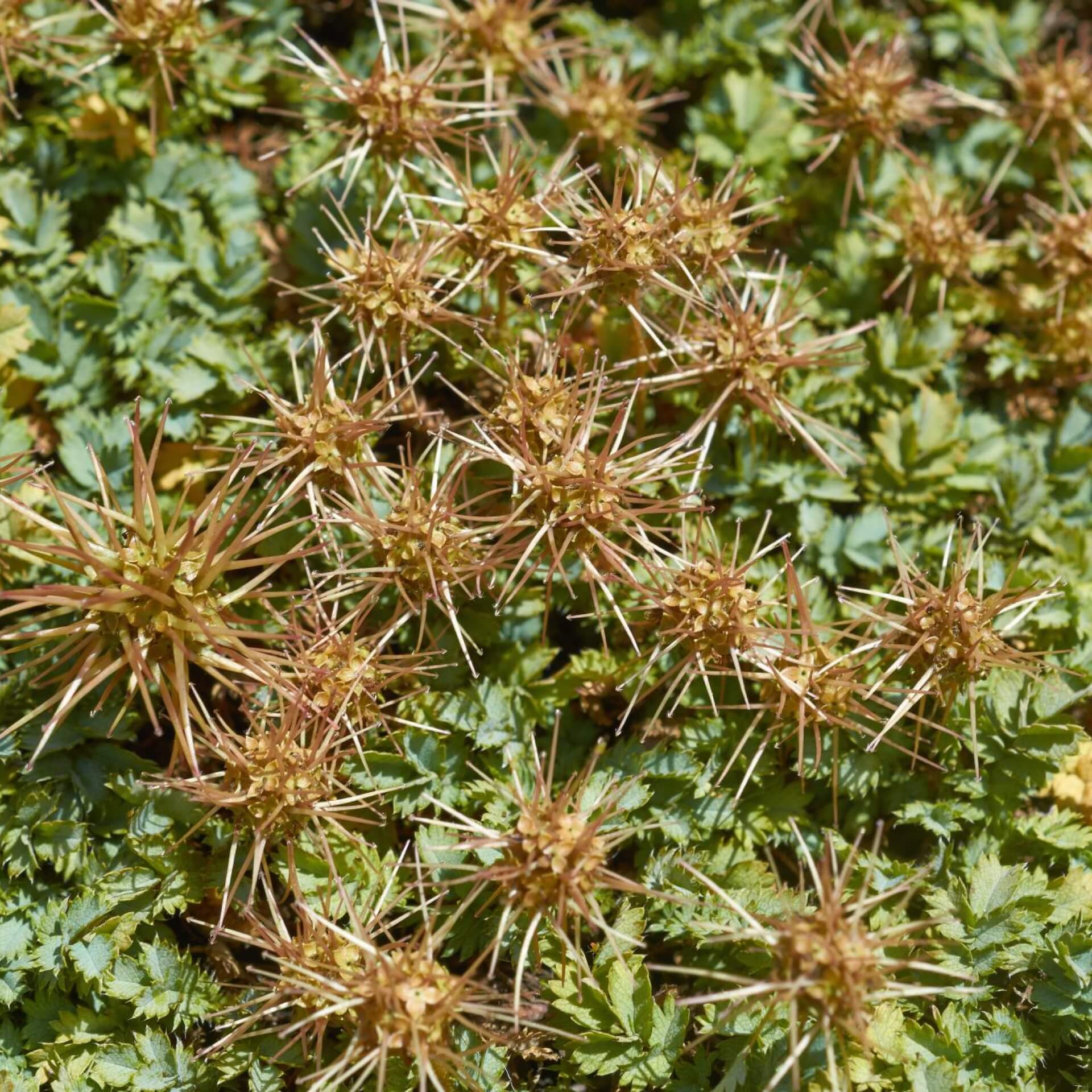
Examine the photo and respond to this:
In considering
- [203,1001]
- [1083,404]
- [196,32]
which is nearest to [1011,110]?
[1083,404]

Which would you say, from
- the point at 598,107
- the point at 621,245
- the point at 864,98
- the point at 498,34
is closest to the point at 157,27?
the point at 498,34

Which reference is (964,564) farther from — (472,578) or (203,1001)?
(203,1001)

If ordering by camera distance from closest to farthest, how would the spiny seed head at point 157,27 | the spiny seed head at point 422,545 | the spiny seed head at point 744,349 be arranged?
1. the spiny seed head at point 422,545
2. the spiny seed head at point 744,349
3. the spiny seed head at point 157,27

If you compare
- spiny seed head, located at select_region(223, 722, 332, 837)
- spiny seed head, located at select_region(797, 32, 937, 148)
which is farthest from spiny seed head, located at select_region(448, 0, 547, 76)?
spiny seed head, located at select_region(223, 722, 332, 837)

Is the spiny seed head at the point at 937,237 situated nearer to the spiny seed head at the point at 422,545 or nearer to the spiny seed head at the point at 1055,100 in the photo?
the spiny seed head at the point at 1055,100

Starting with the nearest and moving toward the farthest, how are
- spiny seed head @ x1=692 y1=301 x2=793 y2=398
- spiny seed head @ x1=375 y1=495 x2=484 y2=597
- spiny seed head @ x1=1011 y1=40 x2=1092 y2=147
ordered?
spiny seed head @ x1=375 y1=495 x2=484 y2=597 < spiny seed head @ x1=692 y1=301 x2=793 y2=398 < spiny seed head @ x1=1011 y1=40 x2=1092 y2=147

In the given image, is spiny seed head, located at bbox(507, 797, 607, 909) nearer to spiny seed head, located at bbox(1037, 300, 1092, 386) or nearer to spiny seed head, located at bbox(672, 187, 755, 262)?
spiny seed head, located at bbox(672, 187, 755, 262)

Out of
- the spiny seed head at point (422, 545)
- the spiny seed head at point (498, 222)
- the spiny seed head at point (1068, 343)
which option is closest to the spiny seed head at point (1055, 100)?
the spiny seed head at point (1068, 343)

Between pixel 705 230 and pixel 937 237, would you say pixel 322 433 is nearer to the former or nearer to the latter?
pixel 705 230
